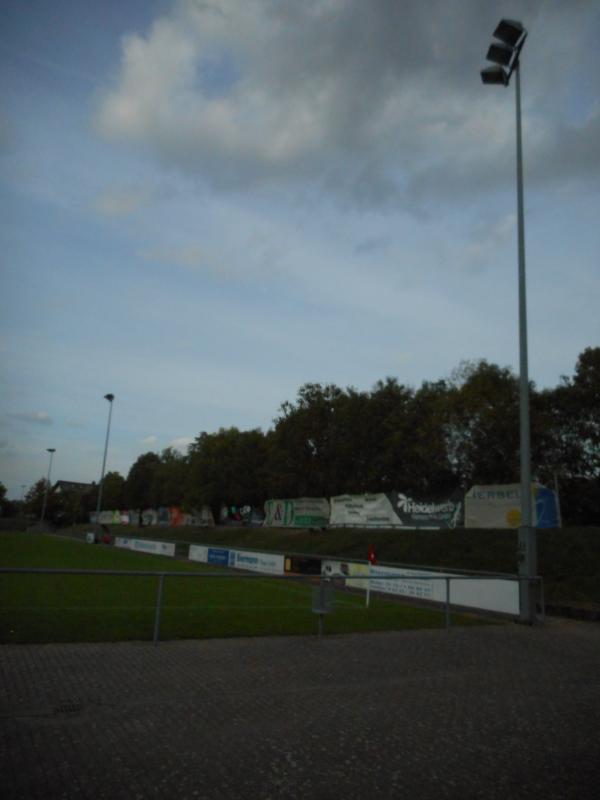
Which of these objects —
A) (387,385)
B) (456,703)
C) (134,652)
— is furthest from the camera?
(387,385)

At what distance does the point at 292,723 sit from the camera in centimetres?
601

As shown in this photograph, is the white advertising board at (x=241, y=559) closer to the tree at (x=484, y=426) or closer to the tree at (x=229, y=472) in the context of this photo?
the tree at (x=484, y=426)

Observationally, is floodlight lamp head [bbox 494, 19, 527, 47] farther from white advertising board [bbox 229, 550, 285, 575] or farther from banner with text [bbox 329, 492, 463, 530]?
white advertising board [bbox 229, 550, 285, 575]

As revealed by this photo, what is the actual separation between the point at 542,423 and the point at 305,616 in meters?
25.6

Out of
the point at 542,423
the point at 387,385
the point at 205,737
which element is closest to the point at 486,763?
the point at 205,737

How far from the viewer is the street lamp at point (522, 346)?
13.7 meters

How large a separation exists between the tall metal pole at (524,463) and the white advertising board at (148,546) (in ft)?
107

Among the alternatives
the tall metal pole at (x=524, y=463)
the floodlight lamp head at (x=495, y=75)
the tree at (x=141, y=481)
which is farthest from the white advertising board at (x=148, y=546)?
the tree at (x=141, y=481)

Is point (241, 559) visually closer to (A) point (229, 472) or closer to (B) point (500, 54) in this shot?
(B) point (500, 54)

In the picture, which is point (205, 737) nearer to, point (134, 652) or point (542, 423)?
point (134, 652)

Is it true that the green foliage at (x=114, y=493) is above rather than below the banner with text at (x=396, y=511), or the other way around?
above

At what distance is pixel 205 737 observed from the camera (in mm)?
5469

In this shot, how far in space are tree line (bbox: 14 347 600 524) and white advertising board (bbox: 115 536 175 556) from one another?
39.0 ft

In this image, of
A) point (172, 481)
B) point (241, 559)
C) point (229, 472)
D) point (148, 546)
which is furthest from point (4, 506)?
point (241, 559)
